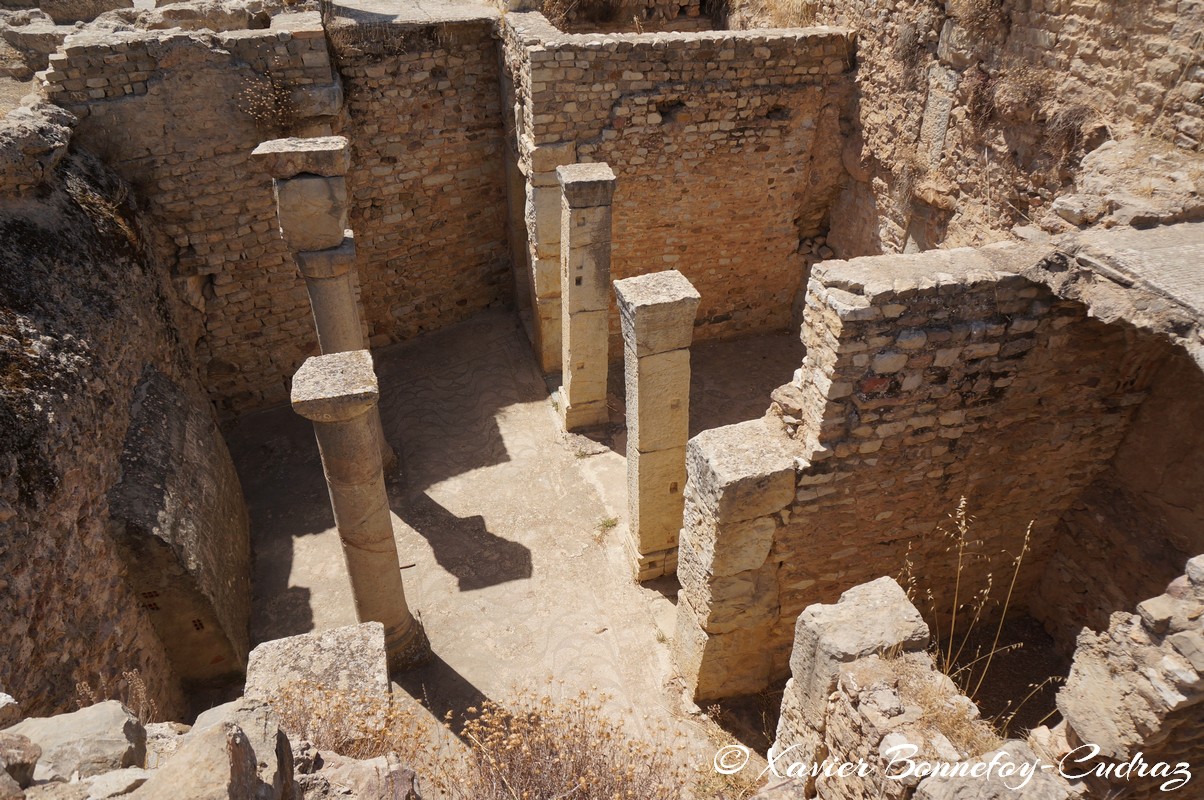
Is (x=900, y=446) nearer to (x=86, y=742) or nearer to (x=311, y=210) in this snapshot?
(x=86, y=742)

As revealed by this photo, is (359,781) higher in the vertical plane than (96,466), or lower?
higher

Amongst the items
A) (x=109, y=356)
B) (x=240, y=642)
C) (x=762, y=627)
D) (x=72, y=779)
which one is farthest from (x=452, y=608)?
(x=72, y=779)

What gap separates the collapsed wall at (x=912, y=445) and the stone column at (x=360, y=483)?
2.34m

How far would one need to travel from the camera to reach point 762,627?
18.6 ft

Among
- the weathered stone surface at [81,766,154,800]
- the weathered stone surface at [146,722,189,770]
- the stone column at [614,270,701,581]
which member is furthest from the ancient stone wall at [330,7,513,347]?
the weathered stone surface at [81,766,154,800]

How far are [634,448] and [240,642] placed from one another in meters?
3.79

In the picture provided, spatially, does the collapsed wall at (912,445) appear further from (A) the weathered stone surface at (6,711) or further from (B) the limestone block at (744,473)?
(A) the weathered stone surface at (6,711)

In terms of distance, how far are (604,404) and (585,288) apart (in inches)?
62.6

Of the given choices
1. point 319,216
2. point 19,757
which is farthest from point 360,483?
point 19,757

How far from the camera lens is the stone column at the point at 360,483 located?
5012 mm

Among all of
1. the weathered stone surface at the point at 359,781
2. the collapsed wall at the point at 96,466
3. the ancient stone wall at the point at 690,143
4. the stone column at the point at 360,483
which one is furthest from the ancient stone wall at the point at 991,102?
the collapsed wall at the point at 96,466

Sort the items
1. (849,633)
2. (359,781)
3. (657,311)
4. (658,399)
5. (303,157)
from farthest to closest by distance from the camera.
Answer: (658,399) < (303,157) < (657,311) < (849,633) < (359,781)

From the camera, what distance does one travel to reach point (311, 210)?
6320 mm

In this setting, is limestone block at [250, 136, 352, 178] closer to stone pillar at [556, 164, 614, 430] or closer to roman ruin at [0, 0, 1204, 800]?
roman ruin at [0, 0, 1204, 800]
